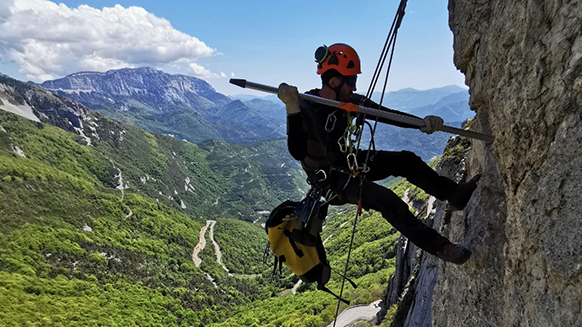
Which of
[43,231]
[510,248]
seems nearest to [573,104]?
[510,248]

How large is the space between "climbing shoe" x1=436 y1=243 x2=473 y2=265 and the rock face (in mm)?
147

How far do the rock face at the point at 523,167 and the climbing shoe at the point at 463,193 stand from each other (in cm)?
14

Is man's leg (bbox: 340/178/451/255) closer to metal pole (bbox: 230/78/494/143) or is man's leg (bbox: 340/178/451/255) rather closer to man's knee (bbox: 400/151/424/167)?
man's knee (bbox: 400/151/424/167)

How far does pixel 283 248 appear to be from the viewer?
17.4 ft

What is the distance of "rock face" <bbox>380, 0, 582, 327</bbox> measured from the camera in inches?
110

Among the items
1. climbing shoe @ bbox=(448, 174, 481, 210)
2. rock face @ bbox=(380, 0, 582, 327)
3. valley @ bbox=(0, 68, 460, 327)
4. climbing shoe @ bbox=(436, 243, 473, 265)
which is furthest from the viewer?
valley @ bbox=(0, 68, 460, 327)

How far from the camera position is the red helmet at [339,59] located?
5133 mm

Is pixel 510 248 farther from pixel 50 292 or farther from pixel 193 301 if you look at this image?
pixel 193 301

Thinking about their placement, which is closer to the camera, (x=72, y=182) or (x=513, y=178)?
(x=513, y=178)

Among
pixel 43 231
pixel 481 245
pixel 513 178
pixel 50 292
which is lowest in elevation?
pixel 50 292

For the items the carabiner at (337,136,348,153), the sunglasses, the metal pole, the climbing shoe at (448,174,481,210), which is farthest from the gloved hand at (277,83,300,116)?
the climbing shoe at (448,174,481,210)

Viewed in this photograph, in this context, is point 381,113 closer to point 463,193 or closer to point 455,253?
point 463,193

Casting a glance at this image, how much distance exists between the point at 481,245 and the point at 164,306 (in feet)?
333

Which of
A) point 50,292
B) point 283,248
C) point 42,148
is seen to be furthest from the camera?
point 42,148
